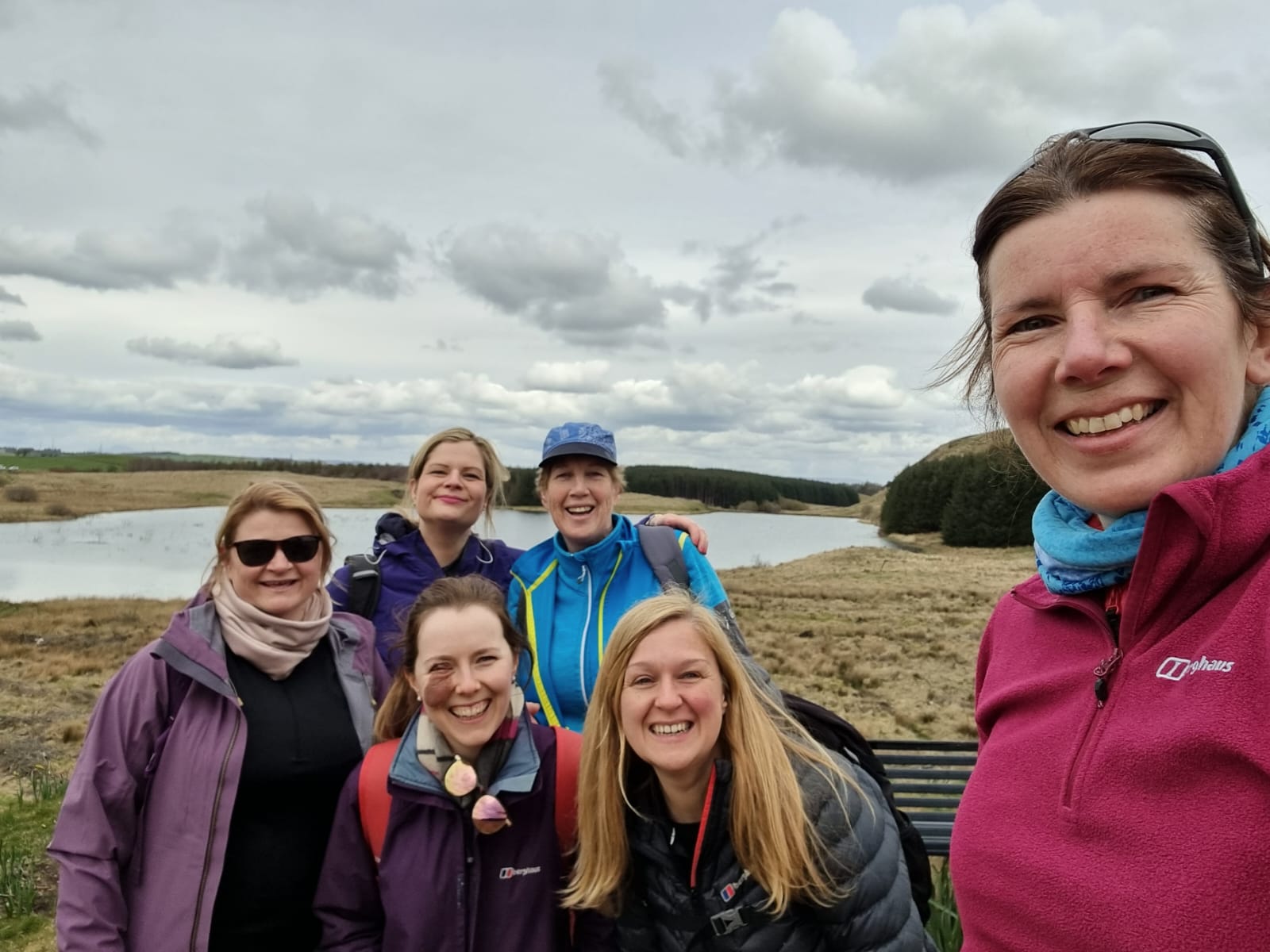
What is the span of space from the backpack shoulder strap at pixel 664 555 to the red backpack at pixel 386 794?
1.06 meters

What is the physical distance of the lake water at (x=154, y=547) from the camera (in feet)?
103

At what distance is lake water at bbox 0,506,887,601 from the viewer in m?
31.4

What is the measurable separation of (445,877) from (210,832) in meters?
0.93

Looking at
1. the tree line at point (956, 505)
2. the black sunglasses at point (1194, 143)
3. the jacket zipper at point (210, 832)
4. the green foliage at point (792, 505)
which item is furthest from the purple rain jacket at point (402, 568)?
the green foliage at point (792, 505)

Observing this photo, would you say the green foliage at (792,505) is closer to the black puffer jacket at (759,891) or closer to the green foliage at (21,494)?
the green foliage at (21,494)

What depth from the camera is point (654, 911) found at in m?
2.58

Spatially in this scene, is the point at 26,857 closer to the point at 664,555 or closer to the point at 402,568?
the point at 402,568

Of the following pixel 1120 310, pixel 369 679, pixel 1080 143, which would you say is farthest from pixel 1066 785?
pixel 369 679

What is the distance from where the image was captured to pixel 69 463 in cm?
12031

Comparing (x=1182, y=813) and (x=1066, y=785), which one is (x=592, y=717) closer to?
(x=1066, y=785)

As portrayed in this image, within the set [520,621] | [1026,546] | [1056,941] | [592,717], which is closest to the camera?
[1056,941]

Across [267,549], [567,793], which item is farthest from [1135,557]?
[267,549]

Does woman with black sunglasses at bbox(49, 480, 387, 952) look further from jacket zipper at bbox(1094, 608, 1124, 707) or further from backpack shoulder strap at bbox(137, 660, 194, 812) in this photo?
jacket zipper at bbox(1094, 608, 1124, 707)

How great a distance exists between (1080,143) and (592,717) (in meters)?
2.24
